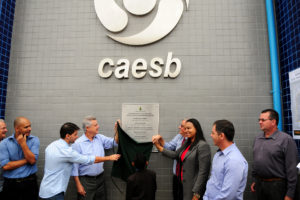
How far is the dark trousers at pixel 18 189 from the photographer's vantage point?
2.73 metres

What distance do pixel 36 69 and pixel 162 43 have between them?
7.57ft

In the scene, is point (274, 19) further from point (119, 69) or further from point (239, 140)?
point (119, 69)

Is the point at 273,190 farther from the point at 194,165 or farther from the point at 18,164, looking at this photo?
the point at 18,164

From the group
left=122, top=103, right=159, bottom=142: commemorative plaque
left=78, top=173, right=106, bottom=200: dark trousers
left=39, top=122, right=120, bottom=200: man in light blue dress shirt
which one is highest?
left=122, top=103, right=159, bottom=142: commemorative plaque

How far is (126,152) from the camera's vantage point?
3.15 metres

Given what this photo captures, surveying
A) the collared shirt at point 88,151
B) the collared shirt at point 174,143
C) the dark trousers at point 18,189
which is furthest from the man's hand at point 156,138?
the dark trousers at point 18,189

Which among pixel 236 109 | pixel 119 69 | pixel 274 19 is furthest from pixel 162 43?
pixel 274 19

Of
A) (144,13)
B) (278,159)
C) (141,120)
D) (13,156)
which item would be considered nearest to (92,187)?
(13,156)

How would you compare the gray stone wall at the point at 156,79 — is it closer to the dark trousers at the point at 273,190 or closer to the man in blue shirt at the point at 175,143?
the man in blue shirt at the point at 175,143

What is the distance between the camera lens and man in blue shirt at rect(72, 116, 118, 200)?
116 inches

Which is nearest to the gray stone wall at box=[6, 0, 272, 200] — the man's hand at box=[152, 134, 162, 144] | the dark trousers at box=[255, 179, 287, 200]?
the man's hand at box=[152, 134, 162, 144]

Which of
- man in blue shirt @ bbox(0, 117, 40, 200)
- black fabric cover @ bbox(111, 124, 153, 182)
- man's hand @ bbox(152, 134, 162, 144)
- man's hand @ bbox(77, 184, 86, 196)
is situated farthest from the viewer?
man's hand @ bbox(152, 134, 162, 144)

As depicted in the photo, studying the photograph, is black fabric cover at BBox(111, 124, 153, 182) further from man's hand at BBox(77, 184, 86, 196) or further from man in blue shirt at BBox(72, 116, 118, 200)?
man's hand at BBox(77, 184, 86, 196)

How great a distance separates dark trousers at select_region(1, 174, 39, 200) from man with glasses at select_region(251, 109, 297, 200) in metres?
2.98
